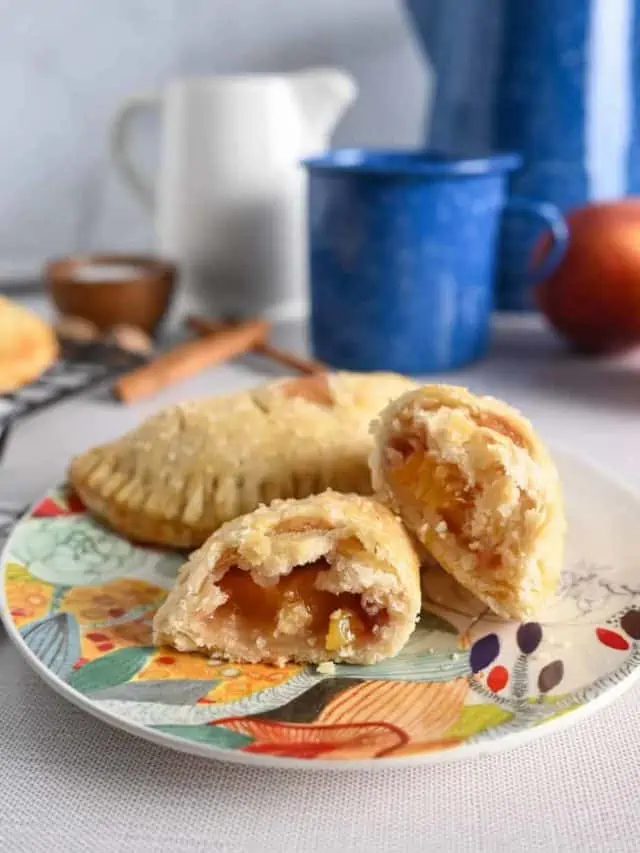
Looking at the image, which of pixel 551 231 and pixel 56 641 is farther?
pixel 551 231

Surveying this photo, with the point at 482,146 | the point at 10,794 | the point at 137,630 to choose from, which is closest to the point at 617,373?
the point at 482,146

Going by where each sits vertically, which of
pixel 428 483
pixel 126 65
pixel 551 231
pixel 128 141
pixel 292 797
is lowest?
pixel 292 797

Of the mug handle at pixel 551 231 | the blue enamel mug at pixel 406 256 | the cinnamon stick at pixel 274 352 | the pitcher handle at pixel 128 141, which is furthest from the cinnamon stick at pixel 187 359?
the mug handle at pixel 551 231

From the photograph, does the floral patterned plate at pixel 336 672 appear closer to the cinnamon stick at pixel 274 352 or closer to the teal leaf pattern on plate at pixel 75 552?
the teal leaf pattern on plate at pixel 75 552

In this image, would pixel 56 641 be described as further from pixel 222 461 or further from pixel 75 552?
pixel 222 461

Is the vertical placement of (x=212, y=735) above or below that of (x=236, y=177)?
below

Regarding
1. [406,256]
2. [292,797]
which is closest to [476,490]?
[292,797]

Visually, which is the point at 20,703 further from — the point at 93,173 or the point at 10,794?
the point at 93,173

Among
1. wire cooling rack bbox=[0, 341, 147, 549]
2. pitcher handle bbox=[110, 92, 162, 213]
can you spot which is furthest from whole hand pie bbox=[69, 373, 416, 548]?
pitcher handle bbox=[110, 92, 162, 213]
